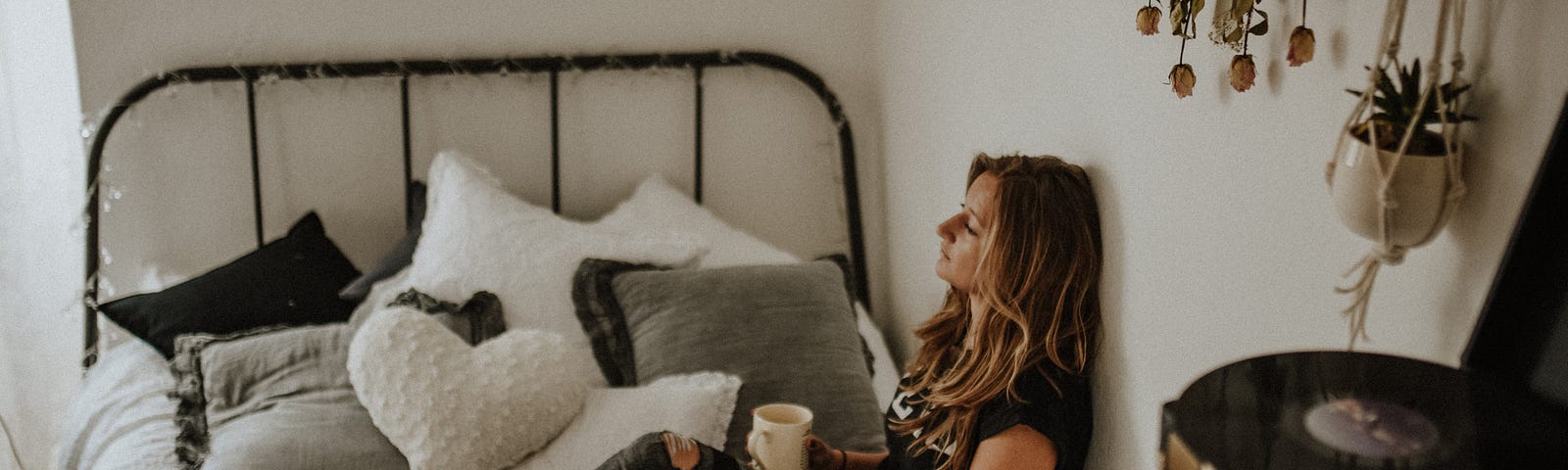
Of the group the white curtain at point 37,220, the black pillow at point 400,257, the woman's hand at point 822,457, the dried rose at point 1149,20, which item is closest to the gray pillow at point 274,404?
the black pillow at point 400,257

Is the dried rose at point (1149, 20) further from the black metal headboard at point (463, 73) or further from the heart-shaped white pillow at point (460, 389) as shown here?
the black metal headboard at point (463, 73)

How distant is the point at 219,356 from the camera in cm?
180

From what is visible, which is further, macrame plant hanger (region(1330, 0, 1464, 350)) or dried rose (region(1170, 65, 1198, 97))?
dried rose (region(1170, 65, 1198, 97))

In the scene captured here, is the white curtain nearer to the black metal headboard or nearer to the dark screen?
the black metal headboard

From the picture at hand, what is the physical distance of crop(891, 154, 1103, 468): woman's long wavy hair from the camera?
1171 millimetres

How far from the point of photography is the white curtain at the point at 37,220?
1.91 m

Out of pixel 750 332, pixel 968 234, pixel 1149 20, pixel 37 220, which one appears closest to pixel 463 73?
pixel 37 220

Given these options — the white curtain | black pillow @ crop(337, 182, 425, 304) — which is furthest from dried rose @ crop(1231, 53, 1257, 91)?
the white curtain

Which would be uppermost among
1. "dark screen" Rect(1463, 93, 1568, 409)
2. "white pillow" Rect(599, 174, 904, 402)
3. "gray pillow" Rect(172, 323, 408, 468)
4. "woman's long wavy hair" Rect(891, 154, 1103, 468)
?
"dark screen" Rect(1463, 93, 1568, 409)

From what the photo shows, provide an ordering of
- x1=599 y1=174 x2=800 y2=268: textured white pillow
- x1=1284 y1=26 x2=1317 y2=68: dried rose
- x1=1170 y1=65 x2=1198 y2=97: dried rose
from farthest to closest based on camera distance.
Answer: x1=599 y1=174 x2=800 y2=268: textured white pillow
x1=1170 y1=65 x2=1198 y2=97: dried rose
x1=1284 y1=26 x2=1317 y2=68: dried rose

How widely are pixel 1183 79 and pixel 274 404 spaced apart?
53.9 inches

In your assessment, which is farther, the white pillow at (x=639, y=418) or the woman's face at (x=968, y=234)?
the white pillow at (x=639, y=418)

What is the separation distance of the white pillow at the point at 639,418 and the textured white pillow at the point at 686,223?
548mm

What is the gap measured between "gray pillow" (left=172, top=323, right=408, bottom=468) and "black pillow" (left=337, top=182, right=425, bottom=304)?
0.21 metres
